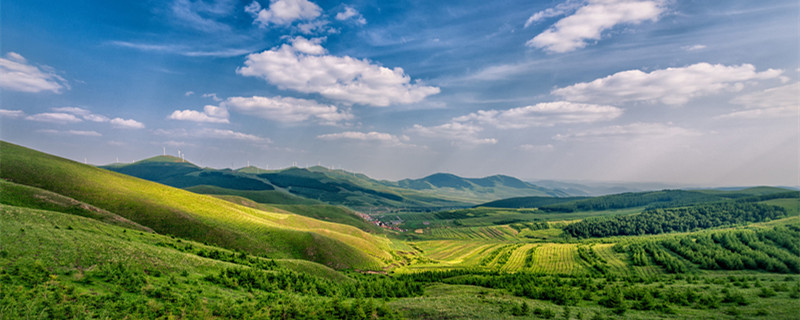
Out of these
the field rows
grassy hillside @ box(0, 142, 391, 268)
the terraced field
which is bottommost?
the terraced field

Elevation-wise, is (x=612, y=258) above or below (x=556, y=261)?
above

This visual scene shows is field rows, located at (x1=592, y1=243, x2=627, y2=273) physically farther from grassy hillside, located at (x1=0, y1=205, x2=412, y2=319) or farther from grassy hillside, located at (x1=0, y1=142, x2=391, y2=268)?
grassy hillside, located at (x1=0, y1=205, x2=412, y2=319)

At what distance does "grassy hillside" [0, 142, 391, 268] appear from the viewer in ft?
231

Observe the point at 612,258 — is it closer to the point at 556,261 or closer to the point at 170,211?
the point at 556,261

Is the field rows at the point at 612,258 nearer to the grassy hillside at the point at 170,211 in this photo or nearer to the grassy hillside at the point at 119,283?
the grassy hillside at the point at 170,211

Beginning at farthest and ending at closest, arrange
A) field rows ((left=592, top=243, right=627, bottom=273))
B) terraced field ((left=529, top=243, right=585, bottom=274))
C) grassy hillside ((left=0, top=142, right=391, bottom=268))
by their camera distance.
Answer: terraced field ((left=529, top=243, right=585, bottom=274))
field rows ((left=592, top=243, right=627, bottom=273))
grassy hillside ((left=0, top=142, right=391, bottom=268))

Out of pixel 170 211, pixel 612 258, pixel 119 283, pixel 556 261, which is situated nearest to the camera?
pixel 119 283

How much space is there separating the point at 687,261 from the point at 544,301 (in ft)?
283

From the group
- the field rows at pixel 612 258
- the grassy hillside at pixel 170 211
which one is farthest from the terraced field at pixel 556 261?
the grassy hillside at pixel 170 211

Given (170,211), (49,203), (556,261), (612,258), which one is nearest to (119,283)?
(49,203)

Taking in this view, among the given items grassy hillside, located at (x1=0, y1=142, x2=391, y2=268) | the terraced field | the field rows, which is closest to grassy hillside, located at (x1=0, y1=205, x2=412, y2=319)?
grassy hillside, located at (x1=0, y1=142, x2=391, y2=268)

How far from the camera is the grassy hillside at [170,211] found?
70312 millimetres

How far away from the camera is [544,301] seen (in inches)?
1384

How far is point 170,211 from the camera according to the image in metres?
75.4
